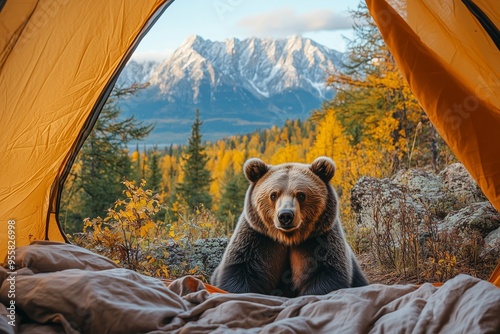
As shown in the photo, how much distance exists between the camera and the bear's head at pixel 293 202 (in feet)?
9.61

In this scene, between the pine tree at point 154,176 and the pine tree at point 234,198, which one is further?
the pine tree at point 154,176

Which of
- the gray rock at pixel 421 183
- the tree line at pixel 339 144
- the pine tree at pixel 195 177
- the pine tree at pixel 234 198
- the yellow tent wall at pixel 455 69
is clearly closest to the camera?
the yellow tent wall at pixel 455 69

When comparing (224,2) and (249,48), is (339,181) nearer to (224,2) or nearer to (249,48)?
(224,2)

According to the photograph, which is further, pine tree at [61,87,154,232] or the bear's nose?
pine tree at [61,87,154,232]

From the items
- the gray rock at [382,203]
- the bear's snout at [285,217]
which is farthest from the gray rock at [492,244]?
the bear's snout at [285,217]

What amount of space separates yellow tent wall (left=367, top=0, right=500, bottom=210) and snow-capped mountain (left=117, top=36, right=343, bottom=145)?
451 inches

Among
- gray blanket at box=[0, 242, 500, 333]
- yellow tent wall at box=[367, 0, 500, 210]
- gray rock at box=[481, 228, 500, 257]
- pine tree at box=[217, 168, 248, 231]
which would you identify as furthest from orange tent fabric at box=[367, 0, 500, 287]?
pine tree at box=[217, 168, 248, 231]

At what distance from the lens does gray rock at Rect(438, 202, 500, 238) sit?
12.0 feet

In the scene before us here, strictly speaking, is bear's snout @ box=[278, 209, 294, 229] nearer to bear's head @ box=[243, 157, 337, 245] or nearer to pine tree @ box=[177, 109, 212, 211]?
bear's head @ box=[243, 157, 337, 245]

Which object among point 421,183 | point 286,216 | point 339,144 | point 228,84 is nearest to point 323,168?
point 286,216

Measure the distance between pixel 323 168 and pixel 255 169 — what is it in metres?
0.42

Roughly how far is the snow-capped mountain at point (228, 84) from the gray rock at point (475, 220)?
10.4m

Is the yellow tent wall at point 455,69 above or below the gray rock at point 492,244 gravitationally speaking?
Answer: above

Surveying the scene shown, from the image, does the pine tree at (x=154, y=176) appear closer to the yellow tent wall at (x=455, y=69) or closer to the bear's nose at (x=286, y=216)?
the bear's nose at (x=286, y=216)
